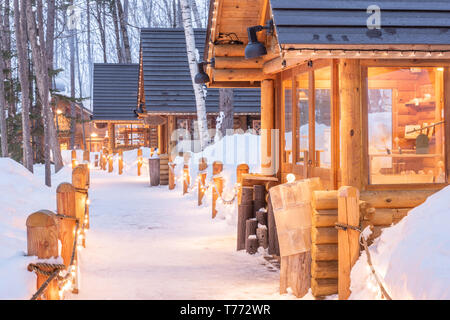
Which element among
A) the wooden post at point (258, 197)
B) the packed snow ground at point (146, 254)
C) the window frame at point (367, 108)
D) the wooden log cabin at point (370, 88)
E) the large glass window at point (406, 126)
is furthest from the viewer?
the wooden post at point (258, 197)

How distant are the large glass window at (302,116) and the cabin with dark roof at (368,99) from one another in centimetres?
3

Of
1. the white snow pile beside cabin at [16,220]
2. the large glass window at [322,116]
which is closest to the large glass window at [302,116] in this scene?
the large glass window at [322,116]

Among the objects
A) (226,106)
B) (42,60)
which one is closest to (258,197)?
(226,106)

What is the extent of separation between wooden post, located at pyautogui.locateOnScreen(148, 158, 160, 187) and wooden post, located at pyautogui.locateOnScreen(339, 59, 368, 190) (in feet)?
48.4

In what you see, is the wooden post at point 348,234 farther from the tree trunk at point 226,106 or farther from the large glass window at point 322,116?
the tree trunk at point 226,106

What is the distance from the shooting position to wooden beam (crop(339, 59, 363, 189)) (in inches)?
278

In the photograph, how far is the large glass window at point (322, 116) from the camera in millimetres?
7734

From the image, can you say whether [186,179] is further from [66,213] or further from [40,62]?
[66,213]

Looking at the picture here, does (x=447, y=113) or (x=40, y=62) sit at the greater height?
(x=40, y=62)

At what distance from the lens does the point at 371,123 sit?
7301mm

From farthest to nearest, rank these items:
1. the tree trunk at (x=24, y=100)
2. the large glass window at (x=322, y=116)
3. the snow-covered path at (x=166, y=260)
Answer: the tree trunk at (x=24, y=100) → the large glass window at (x=322, y=116) → the snow-covered path at (x=166, y=260)

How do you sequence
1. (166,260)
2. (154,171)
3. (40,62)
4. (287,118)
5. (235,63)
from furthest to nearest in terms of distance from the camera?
(154,171) < (40,62) < (235,63) < (287,118) < (166,260)

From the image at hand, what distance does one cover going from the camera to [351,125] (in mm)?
7062

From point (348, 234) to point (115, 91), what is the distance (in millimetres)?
29493
